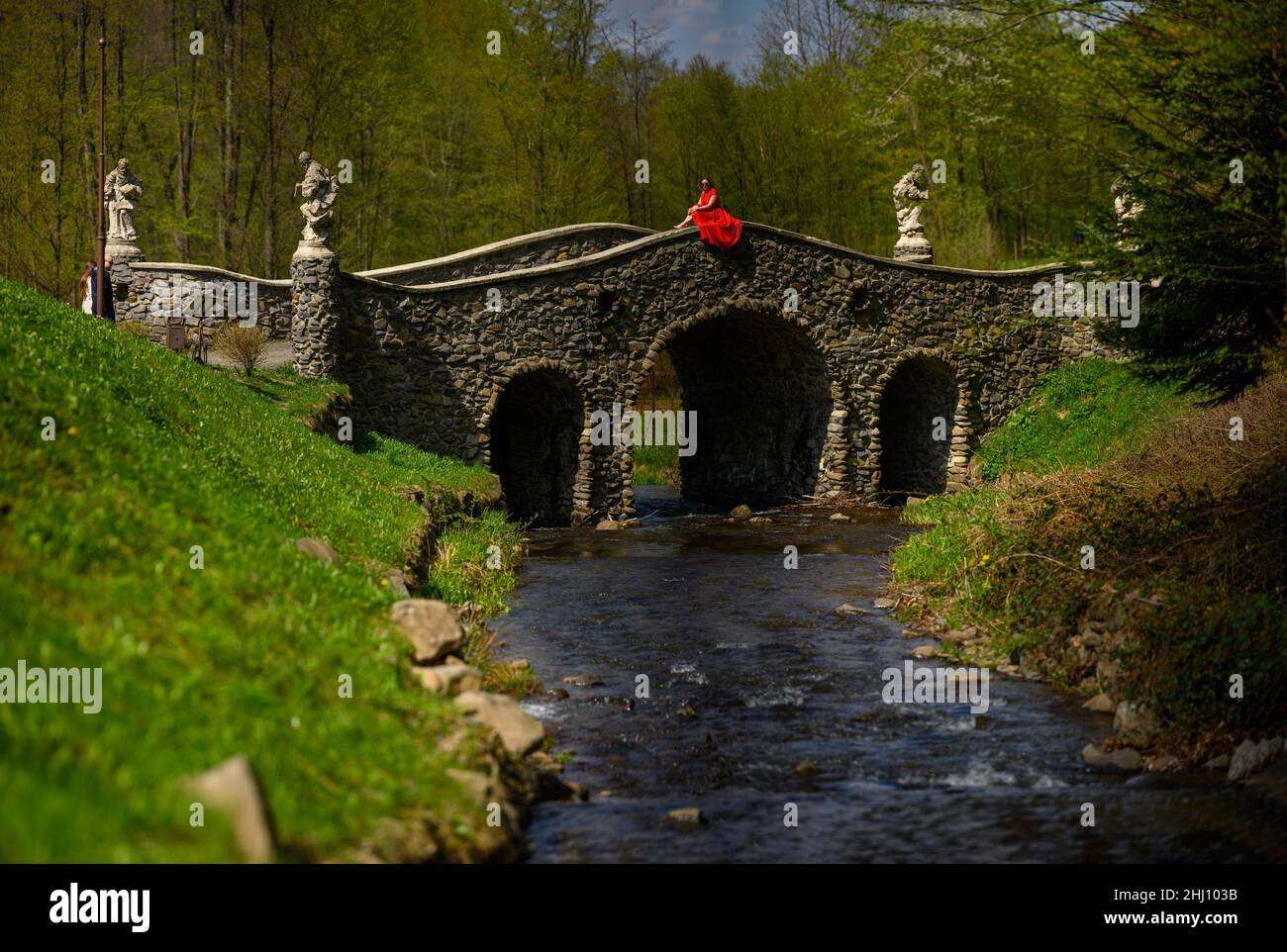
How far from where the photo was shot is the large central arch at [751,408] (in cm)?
3055

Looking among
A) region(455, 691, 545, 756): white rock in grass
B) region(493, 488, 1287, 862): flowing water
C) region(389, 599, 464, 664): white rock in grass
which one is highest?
region(389, 599, 464, 664): white rock in grass

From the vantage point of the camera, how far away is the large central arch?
30547 mm

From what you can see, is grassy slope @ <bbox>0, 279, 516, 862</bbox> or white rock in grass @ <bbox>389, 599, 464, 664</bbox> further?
white rock in grass @ <bbox>389, 599, 464, 664</bbox>

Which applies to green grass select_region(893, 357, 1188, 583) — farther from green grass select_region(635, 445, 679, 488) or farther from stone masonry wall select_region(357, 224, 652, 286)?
stone masonry wall select_region(357, 224, 652, 286)

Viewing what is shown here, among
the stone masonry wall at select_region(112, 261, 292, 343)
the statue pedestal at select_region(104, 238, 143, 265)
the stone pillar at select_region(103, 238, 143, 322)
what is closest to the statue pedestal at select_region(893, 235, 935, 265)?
the stone masonry wall at select_region(112, 261, 292, 343)

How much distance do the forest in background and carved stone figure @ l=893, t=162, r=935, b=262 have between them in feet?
6.24

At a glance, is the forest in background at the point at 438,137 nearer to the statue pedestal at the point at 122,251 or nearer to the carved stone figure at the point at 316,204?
the statue pedestal at the point at 122,251

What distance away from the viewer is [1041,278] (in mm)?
31750

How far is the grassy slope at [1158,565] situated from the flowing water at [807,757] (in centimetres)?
79

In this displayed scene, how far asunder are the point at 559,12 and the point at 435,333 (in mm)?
17497

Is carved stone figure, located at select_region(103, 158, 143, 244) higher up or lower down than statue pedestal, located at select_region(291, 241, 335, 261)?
higher up
